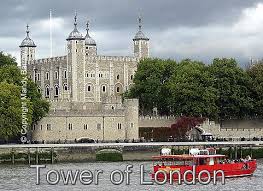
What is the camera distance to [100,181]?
250 ft

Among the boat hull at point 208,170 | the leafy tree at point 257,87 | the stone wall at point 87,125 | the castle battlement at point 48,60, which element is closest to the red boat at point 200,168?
the boat hull at point 208,170

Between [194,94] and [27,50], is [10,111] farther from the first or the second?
[27,50]

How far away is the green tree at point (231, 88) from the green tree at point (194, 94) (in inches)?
43.7

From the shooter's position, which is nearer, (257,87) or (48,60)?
(257,87)

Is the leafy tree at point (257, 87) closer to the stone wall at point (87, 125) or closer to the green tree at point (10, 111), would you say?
the stone wall at point (87, 125)

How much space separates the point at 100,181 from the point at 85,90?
67.6 metres

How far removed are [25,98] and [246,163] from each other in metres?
31.7

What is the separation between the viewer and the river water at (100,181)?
238 ft

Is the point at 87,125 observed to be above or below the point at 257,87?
below

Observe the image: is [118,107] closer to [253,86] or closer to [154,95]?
[154,95]

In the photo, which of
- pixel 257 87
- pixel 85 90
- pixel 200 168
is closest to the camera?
pixel 200 168

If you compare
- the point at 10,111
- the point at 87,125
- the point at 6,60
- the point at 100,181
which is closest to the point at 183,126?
the point at 87,125

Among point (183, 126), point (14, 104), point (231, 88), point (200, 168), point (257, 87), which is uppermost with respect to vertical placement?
→ point (257, 87)

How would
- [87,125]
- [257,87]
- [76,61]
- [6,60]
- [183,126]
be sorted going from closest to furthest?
1. [87,125]
2. [183,126]
3. [257,87]
4. [6,60]
5. [76,61]
